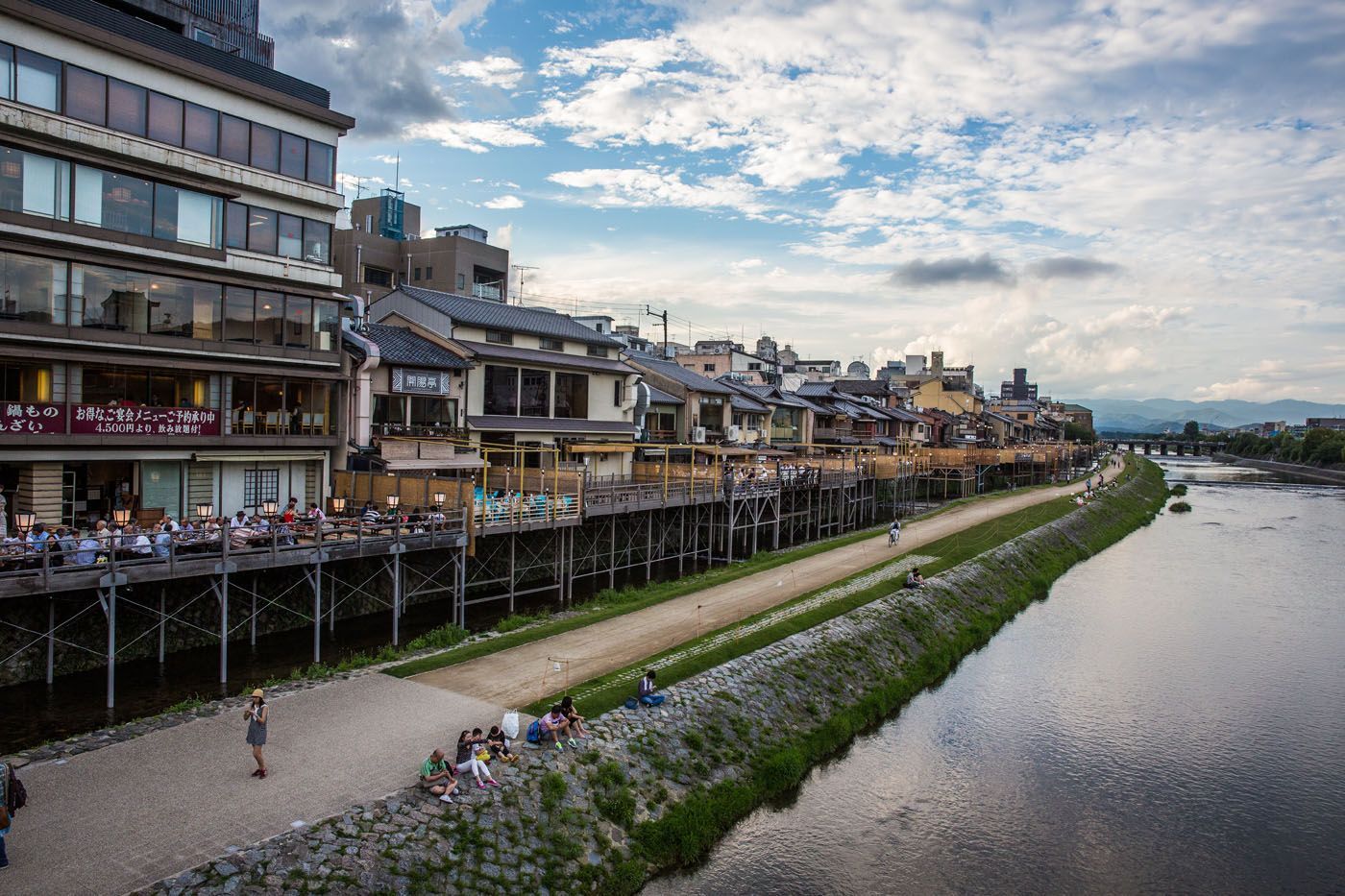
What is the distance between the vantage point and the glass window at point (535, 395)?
44000 millimetres

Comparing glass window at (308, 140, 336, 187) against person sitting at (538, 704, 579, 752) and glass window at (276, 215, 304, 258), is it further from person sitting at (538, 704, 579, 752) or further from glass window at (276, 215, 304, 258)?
person sitting at (538, 704, 579, 752)

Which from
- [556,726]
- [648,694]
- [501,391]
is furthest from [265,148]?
[556,726]

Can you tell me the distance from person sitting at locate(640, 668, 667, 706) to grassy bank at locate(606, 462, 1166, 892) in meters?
2.38

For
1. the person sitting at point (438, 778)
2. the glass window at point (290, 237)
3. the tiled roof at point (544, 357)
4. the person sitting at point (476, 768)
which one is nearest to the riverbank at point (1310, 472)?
the tiled roof at point (544, 357)

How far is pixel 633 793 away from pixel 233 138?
26.3 metres

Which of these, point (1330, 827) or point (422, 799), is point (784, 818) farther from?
point (1330, 827)

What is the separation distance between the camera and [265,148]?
3102 centimetres

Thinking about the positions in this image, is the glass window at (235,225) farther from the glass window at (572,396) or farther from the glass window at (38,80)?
the glass window at (572,396)

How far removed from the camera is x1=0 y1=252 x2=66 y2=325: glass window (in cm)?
2398

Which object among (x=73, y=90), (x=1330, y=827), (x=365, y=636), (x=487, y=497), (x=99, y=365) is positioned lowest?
(x=1330, y=827)

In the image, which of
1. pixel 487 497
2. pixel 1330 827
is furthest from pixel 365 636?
pixel 1330 827

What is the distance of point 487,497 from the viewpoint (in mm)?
32219

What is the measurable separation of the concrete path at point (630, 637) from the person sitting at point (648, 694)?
2.17m

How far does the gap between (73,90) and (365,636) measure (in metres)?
18.9
